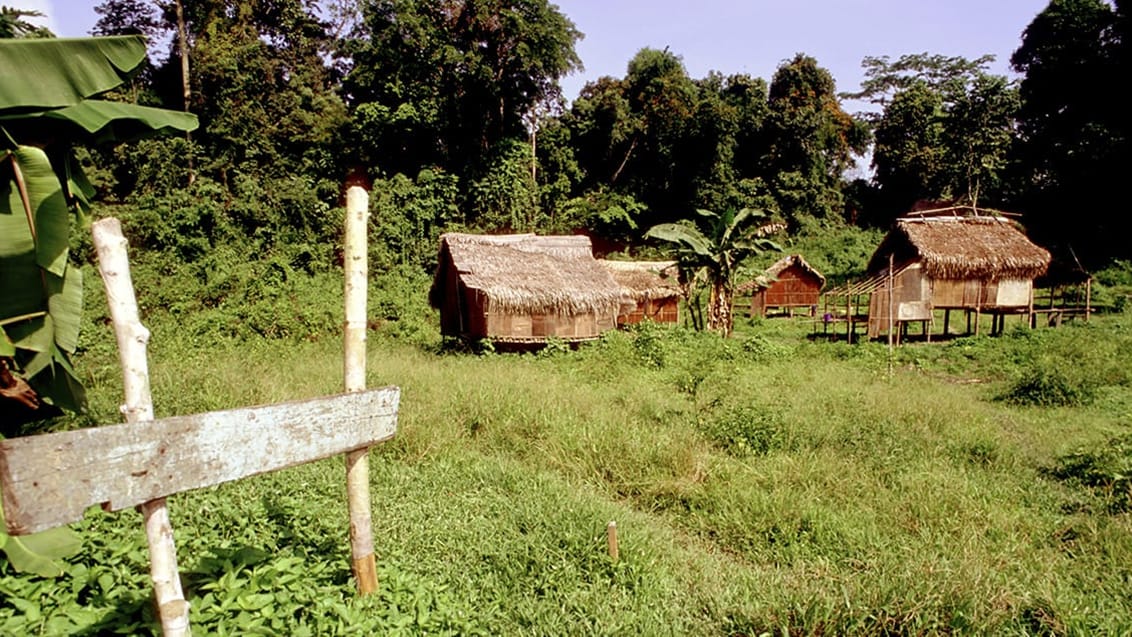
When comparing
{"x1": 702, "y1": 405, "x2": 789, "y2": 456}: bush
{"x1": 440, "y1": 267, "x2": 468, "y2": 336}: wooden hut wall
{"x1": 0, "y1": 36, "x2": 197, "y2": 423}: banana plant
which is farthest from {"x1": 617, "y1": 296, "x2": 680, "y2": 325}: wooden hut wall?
{"x1": 0, "y1": 36, "x2": 197, "y2": 423}: banana plant

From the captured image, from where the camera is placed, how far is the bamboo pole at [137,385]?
2244mm

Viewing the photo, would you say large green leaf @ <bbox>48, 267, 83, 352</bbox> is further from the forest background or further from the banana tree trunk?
the banana tree trunk

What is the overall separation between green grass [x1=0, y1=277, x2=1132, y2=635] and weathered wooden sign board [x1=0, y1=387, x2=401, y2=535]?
26.6 inches

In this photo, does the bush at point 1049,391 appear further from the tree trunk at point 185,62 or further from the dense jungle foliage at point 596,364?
the tree trunk at point 185,62

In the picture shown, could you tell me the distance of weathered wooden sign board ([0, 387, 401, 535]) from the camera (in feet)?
6.21

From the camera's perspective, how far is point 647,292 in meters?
19.7

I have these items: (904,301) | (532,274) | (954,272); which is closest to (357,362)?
(532,274)

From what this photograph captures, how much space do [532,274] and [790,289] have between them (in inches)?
487

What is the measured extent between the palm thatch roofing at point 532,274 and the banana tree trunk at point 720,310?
258cm

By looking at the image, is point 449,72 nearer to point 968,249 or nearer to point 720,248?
point 720,248

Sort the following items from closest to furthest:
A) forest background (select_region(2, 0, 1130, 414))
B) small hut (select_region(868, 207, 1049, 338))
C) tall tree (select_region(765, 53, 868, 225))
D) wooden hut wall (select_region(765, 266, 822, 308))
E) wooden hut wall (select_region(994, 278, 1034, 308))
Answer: small hut (select_region(868, 207, 1049, 338)), wooden hut wall (select_region(994, 278, 1034, 308)), forest background (select_region(2, 0, 1130, 414)), wooden hut wall (select_region(765, 266, 822, 308)), tall tree (select_region(765, 53, 868, 225))

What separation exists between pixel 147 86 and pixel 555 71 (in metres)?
14.0


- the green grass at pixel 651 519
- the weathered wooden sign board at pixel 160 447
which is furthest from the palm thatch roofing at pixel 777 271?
the weathered wooden sign board at pixel 160 447

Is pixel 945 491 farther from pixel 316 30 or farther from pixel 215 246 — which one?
pixel 316 30
